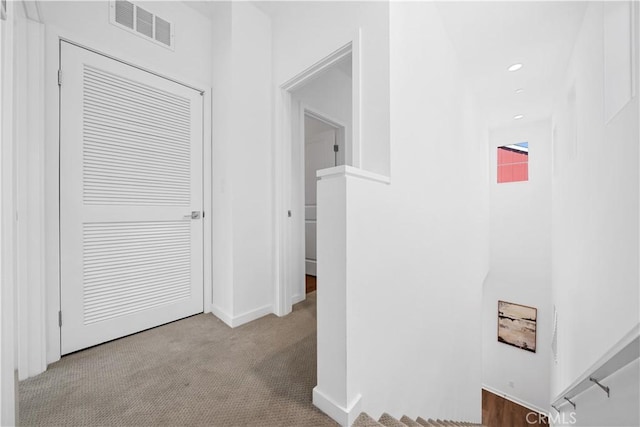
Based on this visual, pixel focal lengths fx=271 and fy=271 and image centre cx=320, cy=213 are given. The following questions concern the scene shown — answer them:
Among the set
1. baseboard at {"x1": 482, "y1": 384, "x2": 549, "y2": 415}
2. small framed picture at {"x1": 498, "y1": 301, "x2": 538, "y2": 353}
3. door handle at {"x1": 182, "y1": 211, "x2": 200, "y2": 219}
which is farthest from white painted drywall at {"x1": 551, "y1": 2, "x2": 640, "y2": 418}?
baseboard at {"x1": 482, "y1": 384, "x2": 549, "y2": 415}

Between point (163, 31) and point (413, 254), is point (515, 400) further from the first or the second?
point (163, 31)

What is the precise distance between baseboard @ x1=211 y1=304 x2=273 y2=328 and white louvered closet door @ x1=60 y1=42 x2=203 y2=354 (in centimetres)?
21

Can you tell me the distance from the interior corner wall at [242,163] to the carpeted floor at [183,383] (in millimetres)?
385

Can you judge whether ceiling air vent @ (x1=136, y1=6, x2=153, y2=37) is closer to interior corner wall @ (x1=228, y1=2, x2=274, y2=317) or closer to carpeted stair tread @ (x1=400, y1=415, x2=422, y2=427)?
interior corner wall @ (x1=228, y1=2, x2=274, y2=317)

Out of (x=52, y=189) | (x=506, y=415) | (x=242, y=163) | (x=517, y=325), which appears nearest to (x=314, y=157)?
(x=242, y=163)

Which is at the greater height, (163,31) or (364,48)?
(163,31)

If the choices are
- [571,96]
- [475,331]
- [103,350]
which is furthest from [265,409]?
[571,96]

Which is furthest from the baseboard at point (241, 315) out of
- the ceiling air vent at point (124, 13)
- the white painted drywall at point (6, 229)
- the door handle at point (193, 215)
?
the ceiling air vent at point (124, 13)

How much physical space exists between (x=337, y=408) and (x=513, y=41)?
3.47m

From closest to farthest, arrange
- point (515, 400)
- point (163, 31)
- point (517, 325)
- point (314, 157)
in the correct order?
1. point (163, 31)
2. point (314, 157)
3. point (515, 400)
4. point (517, 325)

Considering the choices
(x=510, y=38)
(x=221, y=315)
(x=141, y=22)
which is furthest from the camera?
(x=510, y=38)

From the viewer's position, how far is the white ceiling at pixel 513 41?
227cm

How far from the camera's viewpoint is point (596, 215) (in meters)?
1.95

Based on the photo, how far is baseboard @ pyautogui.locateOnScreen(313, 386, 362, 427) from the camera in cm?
124
